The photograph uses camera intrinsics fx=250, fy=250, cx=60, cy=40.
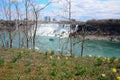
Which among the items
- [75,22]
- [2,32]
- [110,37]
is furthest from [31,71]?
[110,37]

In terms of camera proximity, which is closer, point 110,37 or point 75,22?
point 75,22

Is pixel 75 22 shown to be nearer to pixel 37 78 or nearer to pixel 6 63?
pixel 6 63

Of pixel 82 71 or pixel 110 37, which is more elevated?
pixel 82 71

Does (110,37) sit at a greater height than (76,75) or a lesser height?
lesser

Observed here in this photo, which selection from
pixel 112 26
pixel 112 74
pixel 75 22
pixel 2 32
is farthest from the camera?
pixel 112 26

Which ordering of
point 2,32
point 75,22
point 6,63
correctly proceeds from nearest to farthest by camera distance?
1. point 6,63
2. point 75,22
3. point 2,32

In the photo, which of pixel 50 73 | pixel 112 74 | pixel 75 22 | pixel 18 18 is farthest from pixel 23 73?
pixel 18 18

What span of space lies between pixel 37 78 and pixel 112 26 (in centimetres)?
10964

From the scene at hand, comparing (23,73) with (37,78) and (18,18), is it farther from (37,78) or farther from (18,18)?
(18,18)

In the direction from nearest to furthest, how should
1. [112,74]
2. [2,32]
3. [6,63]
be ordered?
[112,74]
[6,63]
[2,32]

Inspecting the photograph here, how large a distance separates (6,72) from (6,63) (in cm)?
121

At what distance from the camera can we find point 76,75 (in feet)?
22.3

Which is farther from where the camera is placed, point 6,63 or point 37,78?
point 6,63

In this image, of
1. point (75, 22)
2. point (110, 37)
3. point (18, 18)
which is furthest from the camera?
point (110, 37)
